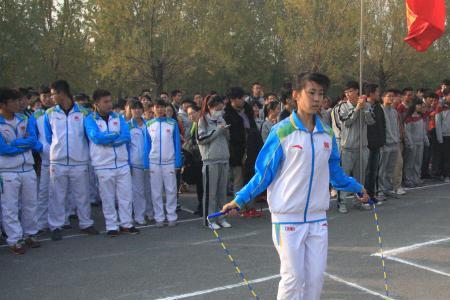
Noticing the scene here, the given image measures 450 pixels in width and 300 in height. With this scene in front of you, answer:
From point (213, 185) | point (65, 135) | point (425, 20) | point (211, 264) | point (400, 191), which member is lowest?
point (211, 264)

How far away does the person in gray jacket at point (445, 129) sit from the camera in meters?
13.3

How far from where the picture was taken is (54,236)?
8133mm

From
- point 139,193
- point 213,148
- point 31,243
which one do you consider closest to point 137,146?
point 139,193

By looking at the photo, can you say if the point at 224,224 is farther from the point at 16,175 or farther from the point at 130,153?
the point at 16,175

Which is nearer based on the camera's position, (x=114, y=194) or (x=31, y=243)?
(x=31, y=243)

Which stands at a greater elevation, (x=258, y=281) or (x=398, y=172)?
(x=398, y=172)

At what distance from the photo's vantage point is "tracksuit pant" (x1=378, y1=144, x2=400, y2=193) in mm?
11172

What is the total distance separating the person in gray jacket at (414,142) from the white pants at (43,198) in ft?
27.9

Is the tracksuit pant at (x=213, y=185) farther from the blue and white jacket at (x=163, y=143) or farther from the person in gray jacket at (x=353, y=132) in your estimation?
the person in gray jacket at (x=353, y=132)

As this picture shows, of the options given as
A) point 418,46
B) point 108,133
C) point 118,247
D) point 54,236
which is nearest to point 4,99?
point 108,133

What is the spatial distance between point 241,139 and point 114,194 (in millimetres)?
2544

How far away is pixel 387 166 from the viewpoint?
11398mm

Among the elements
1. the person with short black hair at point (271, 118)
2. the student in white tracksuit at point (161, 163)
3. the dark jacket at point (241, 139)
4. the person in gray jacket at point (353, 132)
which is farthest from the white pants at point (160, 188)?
the person in gray jacket at point (353, 132)

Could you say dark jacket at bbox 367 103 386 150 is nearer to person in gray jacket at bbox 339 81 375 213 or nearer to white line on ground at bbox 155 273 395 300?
person in gray jacket at bbox 339 81 375 213
